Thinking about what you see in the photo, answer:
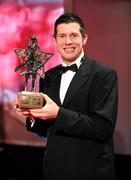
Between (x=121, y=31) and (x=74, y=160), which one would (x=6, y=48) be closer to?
(x=121, y=31)

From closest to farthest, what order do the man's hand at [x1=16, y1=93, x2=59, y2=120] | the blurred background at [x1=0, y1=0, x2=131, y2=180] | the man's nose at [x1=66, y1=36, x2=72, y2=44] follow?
1. the man's hand at [x1=16, y1=93, x2=59, y2=120]
2. the man's nose at [x1=66, y1=36, x2=72, y2=44]
3. the blurred background at [x1=0, y1=0, x2=131, y2=180]

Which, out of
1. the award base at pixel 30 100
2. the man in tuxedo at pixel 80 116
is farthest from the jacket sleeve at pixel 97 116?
the award base at pixel 30 100

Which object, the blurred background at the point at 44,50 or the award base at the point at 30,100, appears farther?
the blurred background at the point at 44,50

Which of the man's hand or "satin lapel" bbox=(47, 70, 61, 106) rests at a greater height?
"satin lapel" bbox=(47, 70, 61, 106)

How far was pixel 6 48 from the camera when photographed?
384 cm

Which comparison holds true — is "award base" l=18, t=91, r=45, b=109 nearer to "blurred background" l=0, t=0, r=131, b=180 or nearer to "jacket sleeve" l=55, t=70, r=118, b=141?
"jacket sleeve" l=55, t=70, r=118, b=141

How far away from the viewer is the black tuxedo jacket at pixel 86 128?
1.72m

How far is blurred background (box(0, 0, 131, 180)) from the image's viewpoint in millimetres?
3490

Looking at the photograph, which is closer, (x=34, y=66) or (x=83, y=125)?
(x=83, y=125)

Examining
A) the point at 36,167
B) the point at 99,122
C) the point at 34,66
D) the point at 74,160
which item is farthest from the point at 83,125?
the point at 36,167

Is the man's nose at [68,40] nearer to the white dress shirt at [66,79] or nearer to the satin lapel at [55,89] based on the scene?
the white dress shirt at [66,79]

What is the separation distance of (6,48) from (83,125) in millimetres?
2344

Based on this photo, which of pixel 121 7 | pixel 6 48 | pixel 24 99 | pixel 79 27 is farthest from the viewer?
pixel 6 48

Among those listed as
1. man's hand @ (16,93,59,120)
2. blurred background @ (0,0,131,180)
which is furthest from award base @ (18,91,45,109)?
blurred background @ (0,0,131,180)
